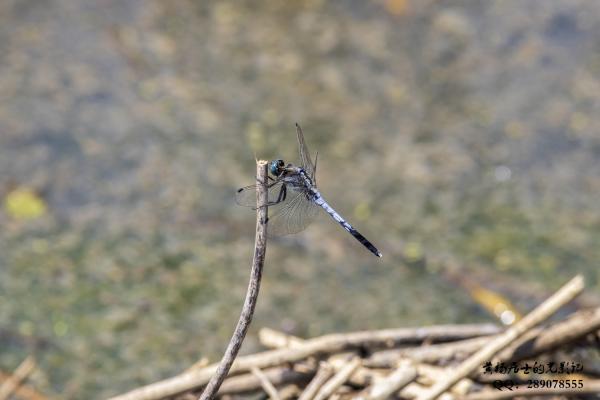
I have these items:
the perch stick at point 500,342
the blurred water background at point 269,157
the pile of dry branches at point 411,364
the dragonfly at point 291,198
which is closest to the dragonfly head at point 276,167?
the dragonfly at point 291,198

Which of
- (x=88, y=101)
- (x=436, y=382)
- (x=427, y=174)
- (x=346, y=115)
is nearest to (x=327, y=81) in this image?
(x=346, y=115)

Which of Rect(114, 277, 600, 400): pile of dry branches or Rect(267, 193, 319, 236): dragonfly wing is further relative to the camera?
Rect(267, 193, 319, 236): dragonfly wing

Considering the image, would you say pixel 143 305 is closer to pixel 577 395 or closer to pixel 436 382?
pixel 436 382

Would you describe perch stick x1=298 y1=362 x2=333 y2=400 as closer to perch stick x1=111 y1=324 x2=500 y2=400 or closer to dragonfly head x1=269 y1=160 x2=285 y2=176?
perch stick x1=111 y1=324 x2=500 y2=400

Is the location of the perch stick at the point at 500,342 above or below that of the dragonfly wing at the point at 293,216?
below

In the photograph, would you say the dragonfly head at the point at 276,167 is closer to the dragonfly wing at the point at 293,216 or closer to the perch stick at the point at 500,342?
the dragonfly wing at the point at 293,216

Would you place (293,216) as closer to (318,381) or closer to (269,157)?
(318,381)

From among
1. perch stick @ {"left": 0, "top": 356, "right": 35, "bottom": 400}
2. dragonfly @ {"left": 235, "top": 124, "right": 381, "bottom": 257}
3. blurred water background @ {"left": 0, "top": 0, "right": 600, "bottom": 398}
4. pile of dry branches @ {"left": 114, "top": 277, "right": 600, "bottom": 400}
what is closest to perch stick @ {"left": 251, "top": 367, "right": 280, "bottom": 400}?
pile of dry branches @ {"left": 114, "top": 277, "right": 600, "bottom": 400}
